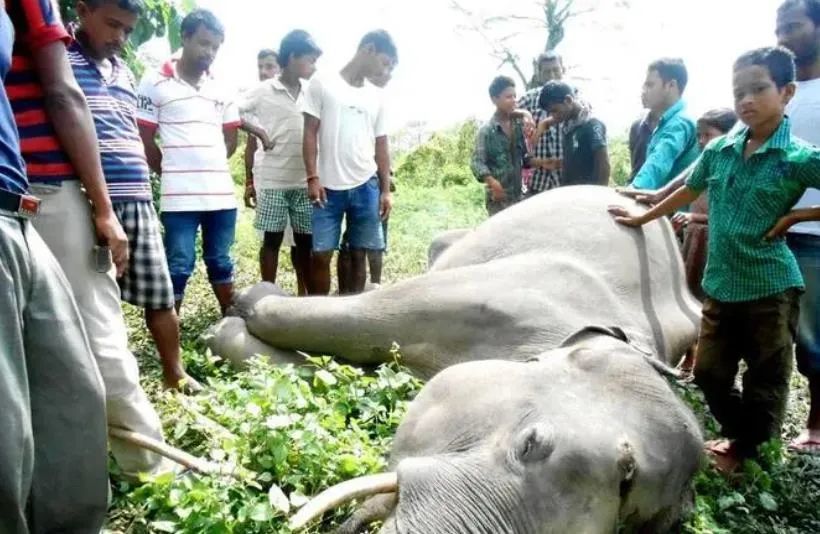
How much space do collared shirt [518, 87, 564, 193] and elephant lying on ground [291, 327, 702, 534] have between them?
12.5 ft

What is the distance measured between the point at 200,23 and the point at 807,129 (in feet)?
9.97

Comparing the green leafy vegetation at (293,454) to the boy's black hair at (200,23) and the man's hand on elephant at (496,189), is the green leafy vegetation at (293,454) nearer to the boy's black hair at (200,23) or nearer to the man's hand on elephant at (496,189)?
the boy's black hair at (200,23)

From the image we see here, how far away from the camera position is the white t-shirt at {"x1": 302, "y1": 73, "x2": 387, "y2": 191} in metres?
5.47

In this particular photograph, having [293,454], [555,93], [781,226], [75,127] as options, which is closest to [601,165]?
[555,93]

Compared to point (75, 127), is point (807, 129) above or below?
below

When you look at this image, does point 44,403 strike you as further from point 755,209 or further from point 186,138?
point 755,209

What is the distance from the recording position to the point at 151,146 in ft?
15.1

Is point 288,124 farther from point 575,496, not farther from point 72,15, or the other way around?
point 575,496

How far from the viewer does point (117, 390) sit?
2803mm

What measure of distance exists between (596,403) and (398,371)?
147cm

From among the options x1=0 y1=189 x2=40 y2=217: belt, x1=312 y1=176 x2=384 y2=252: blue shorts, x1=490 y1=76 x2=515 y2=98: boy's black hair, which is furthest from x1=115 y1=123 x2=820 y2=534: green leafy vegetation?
x1=490 y1=76 x2=515 y2=98: boy's black hair

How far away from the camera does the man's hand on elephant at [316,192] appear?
5.45 metres

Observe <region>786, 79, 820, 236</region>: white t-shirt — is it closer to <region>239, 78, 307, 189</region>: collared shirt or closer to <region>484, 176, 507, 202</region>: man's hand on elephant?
<region>239, 78, 307, 189</region>: collared shirt

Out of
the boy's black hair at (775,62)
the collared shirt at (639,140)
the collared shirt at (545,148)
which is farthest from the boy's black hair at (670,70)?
the boy's black hair at (775,62)
